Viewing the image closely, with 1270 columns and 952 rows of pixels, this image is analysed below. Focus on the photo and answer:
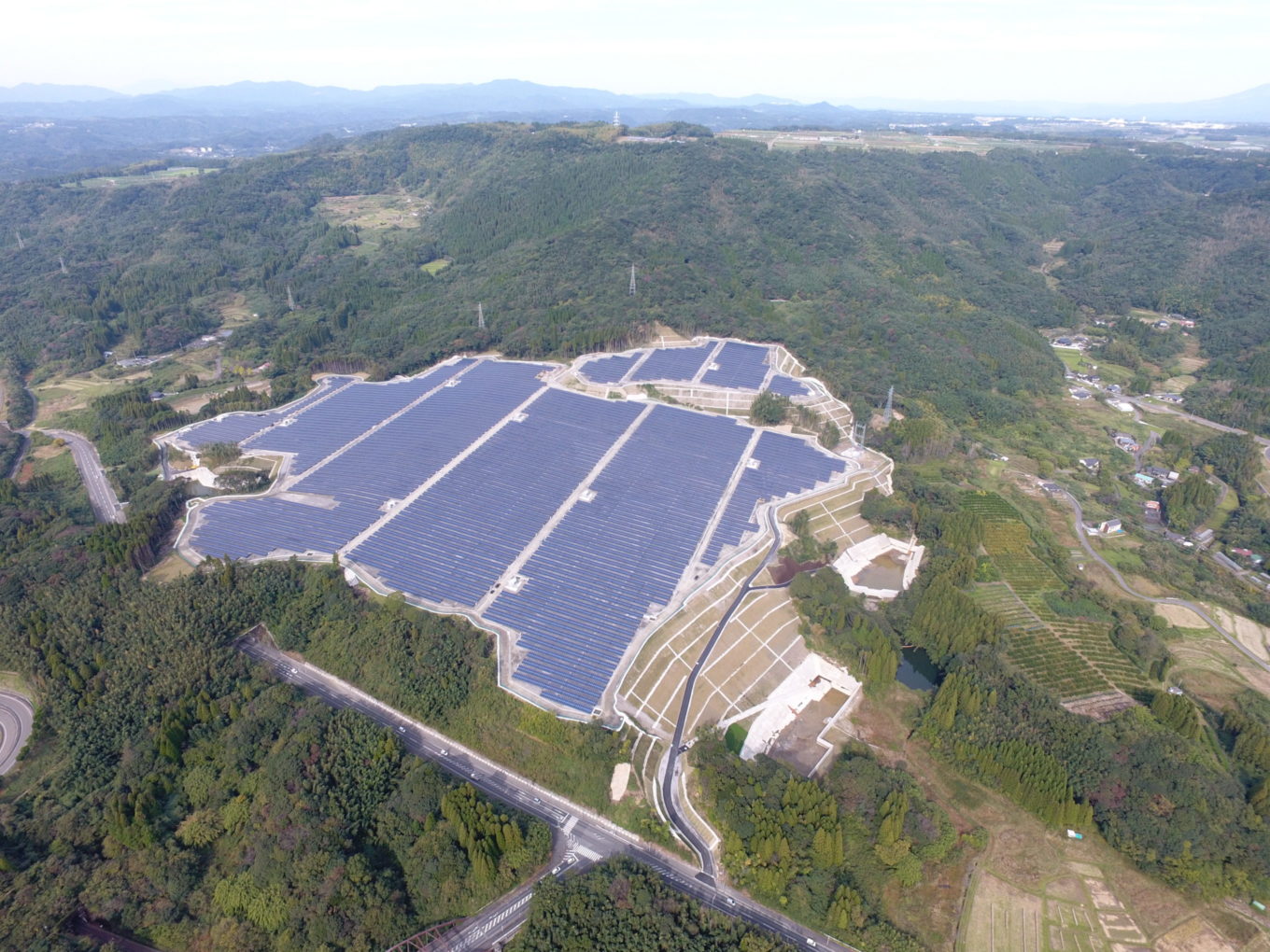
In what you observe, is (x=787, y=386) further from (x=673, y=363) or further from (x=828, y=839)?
(x=828, y=839)

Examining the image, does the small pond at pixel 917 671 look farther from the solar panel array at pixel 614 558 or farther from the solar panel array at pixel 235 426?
the solar panel array at pixel 235 426

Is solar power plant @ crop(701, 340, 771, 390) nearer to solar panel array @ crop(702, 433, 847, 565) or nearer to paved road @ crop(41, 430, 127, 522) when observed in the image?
solar panel array @ crop(702, 433, 847, 565)

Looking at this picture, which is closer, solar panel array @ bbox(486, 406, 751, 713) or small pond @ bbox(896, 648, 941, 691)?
solar panel array @ bbox(486, 406, 751, 713)

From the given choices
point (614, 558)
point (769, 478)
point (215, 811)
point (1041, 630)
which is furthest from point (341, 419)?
point (1041, 630)

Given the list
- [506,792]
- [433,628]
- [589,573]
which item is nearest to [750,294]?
[589,573]

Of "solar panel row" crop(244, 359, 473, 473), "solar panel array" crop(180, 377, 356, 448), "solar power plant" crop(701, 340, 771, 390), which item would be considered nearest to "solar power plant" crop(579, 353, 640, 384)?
"solar power plant" crop(701, 340, 771, 390)
